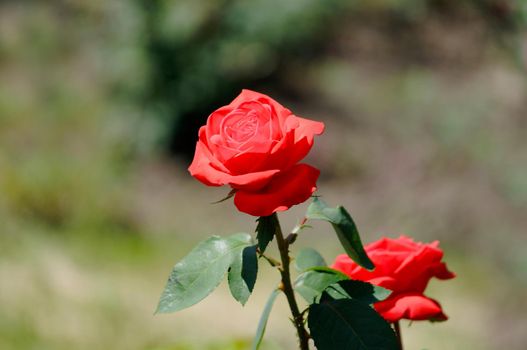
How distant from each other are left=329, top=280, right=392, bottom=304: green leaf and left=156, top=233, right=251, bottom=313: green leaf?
0.11 meters

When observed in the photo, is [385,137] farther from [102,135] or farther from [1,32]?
[1,32]

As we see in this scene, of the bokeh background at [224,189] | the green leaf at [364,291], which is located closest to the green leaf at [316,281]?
the green leaf at [364,291]

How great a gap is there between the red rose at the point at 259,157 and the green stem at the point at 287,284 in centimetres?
5

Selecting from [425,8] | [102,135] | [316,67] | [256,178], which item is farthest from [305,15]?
[256,178]

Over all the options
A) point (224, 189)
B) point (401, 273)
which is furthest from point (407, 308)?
point (224, 189)

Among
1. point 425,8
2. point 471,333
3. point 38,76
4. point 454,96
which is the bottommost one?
point 471,333

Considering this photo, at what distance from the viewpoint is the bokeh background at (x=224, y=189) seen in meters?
3.57

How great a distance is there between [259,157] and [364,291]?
7.0 inches

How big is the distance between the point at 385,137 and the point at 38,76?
2316 mm

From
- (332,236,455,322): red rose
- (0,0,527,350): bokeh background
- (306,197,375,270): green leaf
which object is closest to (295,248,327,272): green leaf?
(332,236,455,322): red rose

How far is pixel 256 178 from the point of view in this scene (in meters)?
0.92

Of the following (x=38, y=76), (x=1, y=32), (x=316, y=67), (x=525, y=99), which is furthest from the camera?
(x=1, y=32)

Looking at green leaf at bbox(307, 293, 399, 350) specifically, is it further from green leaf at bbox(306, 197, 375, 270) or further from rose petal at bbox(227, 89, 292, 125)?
rose petal at bbox(227, 89, 292, 125)

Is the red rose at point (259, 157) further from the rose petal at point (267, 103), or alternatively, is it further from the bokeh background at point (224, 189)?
the bokeh background at point (224, 189)
